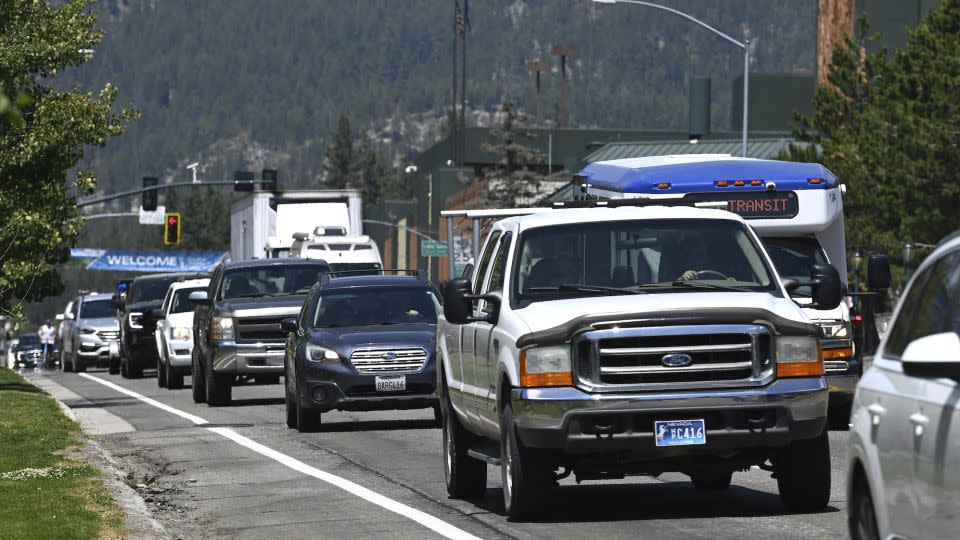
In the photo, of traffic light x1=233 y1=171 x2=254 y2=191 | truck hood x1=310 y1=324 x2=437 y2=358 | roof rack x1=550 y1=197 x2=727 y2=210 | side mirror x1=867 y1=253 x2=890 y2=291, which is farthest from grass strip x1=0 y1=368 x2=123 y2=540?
traffic light x1=233 y1=171 x2=254 y2=191

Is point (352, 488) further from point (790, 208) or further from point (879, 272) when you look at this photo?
point (790, 208)

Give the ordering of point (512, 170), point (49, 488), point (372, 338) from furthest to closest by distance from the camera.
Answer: point (512, 170) → point (372, 338) → point (49, 488)

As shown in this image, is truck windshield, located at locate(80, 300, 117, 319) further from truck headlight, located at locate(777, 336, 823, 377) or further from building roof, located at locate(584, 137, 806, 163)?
truck headlight, located at locate(777, 336, 823, 377)

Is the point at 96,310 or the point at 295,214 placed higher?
the point at 295,214

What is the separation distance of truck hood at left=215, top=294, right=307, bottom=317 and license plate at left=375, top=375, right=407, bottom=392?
6795 millimetres

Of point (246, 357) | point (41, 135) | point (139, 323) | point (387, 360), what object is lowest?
point (139, 323)

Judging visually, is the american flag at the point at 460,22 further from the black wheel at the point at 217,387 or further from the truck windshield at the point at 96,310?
the black wheel at the point at 217,387

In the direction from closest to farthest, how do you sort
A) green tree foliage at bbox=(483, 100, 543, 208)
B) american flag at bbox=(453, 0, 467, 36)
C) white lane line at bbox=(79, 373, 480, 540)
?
white lane line at bbox=(79, 373, 480, 540) → green tree foliage at bbox=(483, 100, 543, 208) → american flag at bbox=(453, 0, 467, 36)

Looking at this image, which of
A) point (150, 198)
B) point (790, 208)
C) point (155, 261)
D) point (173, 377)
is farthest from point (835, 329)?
point (155, 261)

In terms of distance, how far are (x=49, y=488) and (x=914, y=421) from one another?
355 inches

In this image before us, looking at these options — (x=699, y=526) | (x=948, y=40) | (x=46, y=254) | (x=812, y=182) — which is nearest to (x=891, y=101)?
(x=948, y=40)

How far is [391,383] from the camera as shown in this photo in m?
22.2

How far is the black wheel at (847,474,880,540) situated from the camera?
8430 mm

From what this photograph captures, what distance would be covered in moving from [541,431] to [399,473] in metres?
4.91
